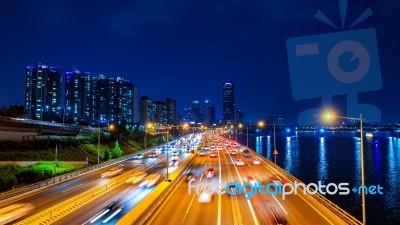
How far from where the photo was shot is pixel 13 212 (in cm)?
2841

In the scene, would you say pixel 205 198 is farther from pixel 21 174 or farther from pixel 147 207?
pixel 21 174

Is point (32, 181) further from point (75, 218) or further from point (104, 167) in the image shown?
point (75, 218)

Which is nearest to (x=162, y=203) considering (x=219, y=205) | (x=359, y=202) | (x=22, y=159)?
(x=219, y=205)

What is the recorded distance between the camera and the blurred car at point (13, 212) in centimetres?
2691

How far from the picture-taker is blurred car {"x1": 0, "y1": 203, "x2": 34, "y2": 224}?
26906 mm

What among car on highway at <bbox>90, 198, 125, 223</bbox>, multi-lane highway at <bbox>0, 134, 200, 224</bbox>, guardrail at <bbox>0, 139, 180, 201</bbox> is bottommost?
multi-lane highway at <bbox>0, 134, 200, 224</bbox>

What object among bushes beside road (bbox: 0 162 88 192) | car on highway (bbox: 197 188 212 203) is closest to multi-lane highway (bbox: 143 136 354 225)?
car on highway (bbox: 197 188 212 203)

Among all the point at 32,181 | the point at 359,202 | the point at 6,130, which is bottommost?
the point at 359,202

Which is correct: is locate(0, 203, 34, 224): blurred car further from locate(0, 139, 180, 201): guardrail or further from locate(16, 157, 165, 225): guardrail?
locate(0, 139, 180, 201): guardrail

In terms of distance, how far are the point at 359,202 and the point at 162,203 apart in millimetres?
32432

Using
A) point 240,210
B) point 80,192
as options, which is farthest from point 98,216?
point 80,192

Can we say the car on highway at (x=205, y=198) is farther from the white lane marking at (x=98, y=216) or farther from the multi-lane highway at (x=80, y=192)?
the white lane marking at (x=98, y=216)

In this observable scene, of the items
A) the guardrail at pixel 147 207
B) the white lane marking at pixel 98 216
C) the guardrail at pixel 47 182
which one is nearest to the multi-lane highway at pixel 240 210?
the guardrail at pixel 147 207

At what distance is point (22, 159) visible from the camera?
204 ft
